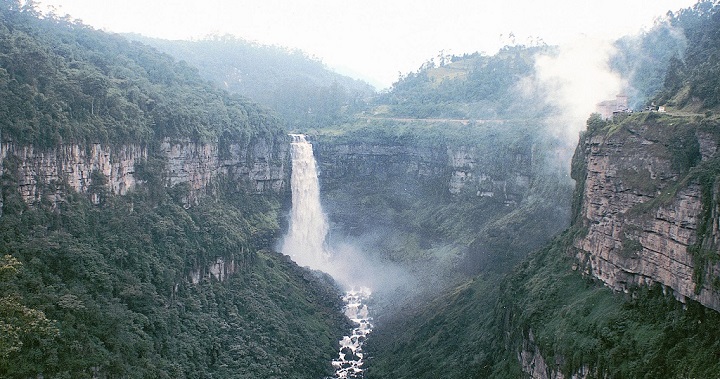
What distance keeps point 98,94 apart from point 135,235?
29.1 feet

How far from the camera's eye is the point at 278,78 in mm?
124125

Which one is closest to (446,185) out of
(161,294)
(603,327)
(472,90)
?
(472,90)

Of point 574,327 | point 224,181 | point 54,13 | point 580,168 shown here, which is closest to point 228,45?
point 54,13

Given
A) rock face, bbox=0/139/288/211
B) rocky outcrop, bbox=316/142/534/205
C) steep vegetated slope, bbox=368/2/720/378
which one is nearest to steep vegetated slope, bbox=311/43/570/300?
rocky outcrop, bbox=316/142/534/205

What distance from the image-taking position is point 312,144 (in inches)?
3172

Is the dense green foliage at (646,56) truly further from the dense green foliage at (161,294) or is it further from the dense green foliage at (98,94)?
the dense green foliage at (98,94)

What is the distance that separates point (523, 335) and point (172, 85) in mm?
44605

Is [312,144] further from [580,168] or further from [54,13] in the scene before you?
[580,168]

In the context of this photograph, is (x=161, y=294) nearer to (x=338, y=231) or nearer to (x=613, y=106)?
(x=613, y=106)

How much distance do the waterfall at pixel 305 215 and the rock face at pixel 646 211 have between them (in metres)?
40.2

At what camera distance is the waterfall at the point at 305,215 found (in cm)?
7138

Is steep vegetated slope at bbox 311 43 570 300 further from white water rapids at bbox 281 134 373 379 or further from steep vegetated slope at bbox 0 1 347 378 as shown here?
steep vegetated slope at bbox 0 1 347 378

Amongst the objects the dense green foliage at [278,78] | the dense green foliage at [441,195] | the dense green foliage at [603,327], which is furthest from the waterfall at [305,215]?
the dense green foliage at [603,327]

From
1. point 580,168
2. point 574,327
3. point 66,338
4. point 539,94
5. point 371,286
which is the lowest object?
point 371,286
